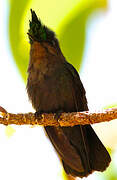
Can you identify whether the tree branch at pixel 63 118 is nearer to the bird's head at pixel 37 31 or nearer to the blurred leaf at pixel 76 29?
the blurred leaf at pixel 76 29

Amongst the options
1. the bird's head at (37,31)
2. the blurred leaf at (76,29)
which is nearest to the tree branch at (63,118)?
the blurred leaf at (76,29)

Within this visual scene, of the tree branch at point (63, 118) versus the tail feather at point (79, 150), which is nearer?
the tree branch at point (63, 118)

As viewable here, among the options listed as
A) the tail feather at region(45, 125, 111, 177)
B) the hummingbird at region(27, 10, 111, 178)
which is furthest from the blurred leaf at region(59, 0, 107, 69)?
the tail feather at region(45, 125, 111, 177)

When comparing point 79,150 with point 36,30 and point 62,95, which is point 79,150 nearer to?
point 62,95

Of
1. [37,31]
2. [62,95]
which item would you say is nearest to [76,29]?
[37,31]

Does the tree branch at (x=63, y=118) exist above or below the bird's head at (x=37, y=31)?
below

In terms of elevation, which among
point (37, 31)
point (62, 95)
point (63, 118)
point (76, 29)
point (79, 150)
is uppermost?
point (37, 31)
